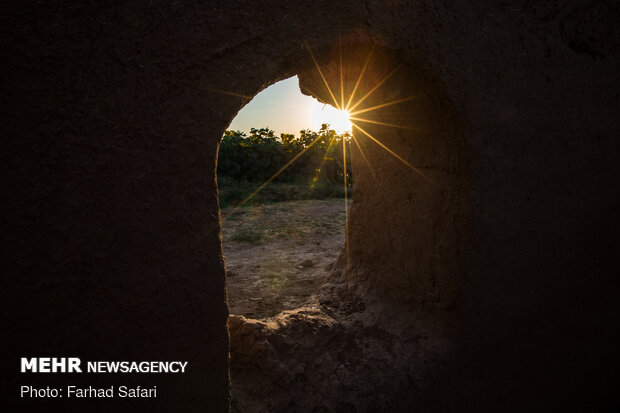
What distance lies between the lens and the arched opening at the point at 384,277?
50.7 inches

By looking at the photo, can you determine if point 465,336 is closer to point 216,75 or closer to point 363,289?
point 363,289

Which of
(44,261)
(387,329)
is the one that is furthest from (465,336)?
(44,261)

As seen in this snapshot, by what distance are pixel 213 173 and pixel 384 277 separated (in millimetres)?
1305

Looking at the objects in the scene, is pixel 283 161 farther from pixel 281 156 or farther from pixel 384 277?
pixel 384 277

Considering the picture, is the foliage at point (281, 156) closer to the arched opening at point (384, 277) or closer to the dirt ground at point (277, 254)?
the dirt ground at point (277, 254)

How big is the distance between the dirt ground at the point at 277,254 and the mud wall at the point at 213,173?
3.44ft

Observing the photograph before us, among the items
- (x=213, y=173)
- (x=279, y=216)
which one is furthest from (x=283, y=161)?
(x=213, y=173)

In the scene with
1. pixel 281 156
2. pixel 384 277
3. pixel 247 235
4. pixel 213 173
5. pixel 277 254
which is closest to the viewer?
pixel 213 173

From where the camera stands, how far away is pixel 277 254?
3828mm

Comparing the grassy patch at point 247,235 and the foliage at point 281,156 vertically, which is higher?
the foliage at point 281,156

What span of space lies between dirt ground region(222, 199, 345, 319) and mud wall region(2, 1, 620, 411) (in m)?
1.05

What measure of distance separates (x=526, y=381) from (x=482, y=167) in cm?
127

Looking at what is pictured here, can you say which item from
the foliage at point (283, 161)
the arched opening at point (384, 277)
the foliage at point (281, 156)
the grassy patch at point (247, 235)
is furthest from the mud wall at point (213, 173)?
the foliage at point (281, 156)

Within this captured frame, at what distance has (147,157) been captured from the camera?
84 cm
